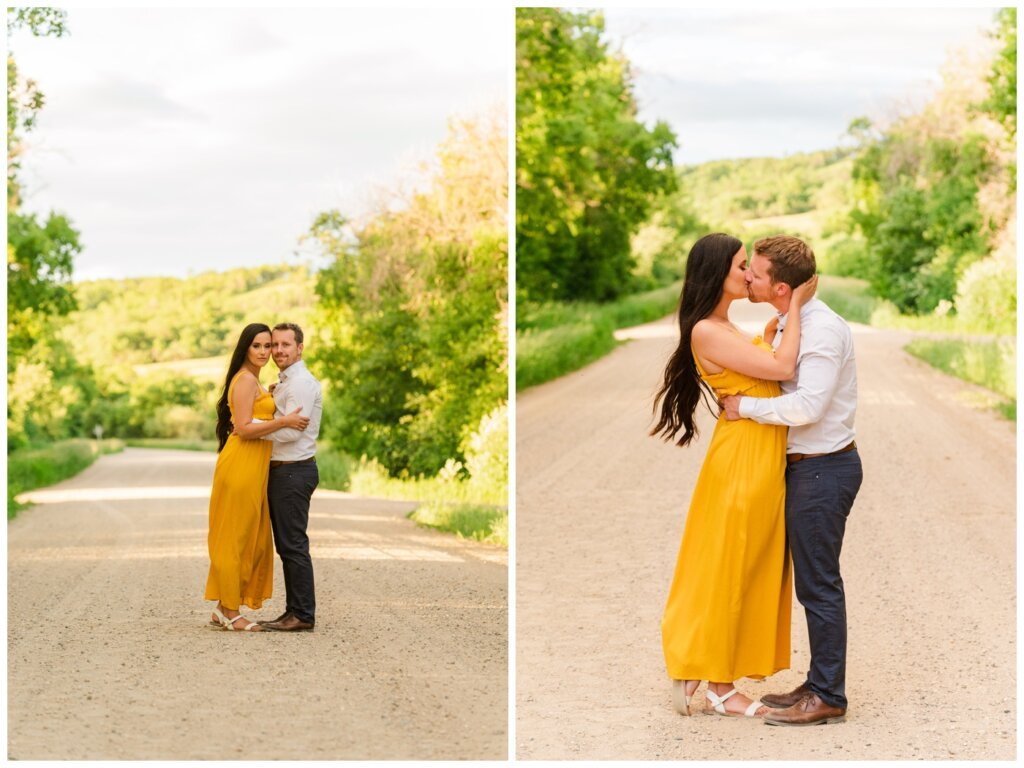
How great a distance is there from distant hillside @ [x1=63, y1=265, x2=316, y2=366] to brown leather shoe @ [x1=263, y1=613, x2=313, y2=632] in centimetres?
199

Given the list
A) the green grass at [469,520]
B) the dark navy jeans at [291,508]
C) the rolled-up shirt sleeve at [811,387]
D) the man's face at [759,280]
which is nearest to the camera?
the rolled-up shirt sleeve at [811,387]

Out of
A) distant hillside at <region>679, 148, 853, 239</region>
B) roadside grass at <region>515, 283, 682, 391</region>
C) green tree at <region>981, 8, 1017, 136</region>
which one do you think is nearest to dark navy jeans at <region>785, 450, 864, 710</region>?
distant hillside at <region>679, 148, 853, 239</region>

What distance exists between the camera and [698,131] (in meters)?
15.7

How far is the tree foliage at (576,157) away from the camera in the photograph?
13.4 m

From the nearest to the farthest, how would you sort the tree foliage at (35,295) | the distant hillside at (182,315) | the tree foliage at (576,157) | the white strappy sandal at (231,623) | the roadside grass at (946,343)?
the white strappy sandal at (231,623)
the distant hillside at (182,315)
the tree foliage at (35,295)
the tree foliage at (576,157)
the roadside grass at (946,343)

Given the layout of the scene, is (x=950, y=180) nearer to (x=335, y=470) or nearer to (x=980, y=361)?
(x=980, y=361)

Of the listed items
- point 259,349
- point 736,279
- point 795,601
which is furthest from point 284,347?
Answer: point 795,601

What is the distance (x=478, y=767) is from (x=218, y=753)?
2.78 ft

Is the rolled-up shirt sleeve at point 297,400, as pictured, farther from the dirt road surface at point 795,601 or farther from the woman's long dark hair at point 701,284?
the woman's long dark hair at point 701,284

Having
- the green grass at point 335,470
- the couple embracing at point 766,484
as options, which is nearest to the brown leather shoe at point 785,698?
the couple embracing at point 766,484

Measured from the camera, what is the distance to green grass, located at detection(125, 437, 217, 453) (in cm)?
938

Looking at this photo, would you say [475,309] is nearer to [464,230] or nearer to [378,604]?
[464,230]

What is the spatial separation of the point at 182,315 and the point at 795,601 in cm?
389

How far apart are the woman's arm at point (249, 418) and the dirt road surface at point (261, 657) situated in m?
0.90
